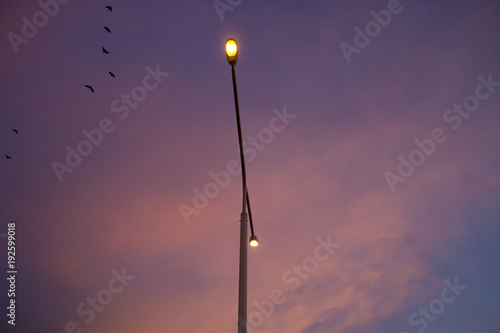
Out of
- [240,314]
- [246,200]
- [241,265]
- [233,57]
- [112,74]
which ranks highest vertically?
[112,74]

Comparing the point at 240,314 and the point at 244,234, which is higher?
the point at 244,234

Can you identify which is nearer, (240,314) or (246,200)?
(240,314)

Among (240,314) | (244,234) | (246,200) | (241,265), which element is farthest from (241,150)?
(240,314)

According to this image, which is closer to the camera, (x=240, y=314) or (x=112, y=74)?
(x=240, y=314)

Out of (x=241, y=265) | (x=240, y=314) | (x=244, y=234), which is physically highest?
(x=244, y=234)

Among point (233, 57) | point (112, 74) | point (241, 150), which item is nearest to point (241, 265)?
point (241, 150)

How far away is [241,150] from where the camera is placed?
29.1 feet

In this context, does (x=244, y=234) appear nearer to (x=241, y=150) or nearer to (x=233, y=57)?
(x=241, y=150)

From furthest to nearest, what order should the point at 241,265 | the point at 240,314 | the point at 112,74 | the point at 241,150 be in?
the point at 112,74, the point at 241,150, the point at 241,265, the point at 240,314

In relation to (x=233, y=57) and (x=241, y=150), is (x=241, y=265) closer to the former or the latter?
(x=241, y=150)

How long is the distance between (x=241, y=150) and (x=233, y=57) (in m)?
2.39

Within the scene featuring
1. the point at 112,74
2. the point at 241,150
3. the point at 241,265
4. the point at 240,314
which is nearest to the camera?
the point at 240,314

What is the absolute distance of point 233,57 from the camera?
7992 mm

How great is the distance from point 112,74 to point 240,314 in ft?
51.3
